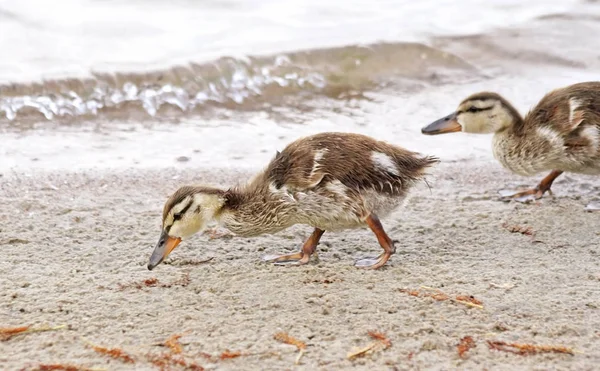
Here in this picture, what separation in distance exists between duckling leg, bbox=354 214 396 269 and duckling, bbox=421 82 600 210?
148cm

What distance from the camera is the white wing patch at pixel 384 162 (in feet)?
13.6

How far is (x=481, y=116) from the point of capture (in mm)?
5457

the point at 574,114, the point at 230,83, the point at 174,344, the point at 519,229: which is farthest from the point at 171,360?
the point at 230,83

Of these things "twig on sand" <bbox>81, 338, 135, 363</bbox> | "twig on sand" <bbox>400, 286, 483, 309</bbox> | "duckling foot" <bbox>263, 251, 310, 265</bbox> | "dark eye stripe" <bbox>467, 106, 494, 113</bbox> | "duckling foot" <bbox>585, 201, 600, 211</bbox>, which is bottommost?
"duckling foot" <bbox>585, 201, 600, 211</bbox>

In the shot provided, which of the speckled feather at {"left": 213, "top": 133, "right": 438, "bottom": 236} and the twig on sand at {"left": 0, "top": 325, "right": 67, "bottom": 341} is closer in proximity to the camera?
the twig on sand at {"left": 0, "top": 325, "right": 67, "bottom": 341}

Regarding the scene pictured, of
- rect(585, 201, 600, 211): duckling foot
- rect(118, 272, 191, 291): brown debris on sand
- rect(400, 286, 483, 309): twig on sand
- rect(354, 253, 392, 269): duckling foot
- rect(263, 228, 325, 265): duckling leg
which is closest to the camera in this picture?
rect(400, 286, 483, 309): twig on sand

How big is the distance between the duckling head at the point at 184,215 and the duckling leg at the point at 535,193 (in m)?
2.03

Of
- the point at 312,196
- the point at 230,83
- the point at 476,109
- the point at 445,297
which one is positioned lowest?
the point at 445,297

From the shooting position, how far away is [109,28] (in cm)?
909

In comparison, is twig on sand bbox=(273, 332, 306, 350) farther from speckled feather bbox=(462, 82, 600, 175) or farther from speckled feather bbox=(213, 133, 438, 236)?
speckled feather bbox=(462, 82, 600, 175)

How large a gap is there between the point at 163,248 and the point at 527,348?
1736 mm

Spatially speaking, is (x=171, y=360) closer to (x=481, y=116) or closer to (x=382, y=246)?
(x=382, y=246)

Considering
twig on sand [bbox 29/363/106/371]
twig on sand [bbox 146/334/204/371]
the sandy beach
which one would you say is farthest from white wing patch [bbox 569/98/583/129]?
twig on sand [bbox 29/363/106/371]

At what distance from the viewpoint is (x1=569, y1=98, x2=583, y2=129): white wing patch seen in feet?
16.5
